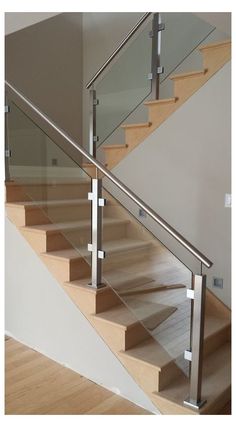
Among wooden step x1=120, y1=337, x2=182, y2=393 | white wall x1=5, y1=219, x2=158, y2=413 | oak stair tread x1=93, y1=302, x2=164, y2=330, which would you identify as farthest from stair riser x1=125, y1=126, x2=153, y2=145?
wooden step x1=120, y1=337, x2=182, y2=393

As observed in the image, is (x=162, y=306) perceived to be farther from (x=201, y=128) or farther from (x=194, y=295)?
(x=201, y=128)

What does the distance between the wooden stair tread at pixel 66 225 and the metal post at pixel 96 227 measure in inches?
2.2

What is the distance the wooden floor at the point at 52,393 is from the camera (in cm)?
259

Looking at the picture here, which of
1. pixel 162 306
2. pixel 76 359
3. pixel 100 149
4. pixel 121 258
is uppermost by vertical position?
pixel 100 149

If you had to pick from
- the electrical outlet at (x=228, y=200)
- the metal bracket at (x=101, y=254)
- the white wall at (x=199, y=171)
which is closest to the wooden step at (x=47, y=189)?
the metal bracket at (x=101, y=254)

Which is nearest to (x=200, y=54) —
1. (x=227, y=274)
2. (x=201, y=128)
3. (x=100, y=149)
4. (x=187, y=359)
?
(x=201, y=128)

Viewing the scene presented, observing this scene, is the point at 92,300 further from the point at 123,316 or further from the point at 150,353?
the point at 150,353

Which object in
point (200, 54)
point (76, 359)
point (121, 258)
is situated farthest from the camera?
point (200, 54)

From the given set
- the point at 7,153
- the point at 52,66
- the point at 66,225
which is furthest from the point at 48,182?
the point at 52,66

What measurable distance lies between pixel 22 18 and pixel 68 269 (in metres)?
1.75

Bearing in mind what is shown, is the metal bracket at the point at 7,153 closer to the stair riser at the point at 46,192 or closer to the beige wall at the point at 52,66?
the stair riser at the point at 46,192

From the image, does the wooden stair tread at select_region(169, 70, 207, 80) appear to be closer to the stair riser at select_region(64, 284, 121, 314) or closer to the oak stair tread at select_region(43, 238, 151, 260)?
the oak stair tread at select_region(43, 238, 151, 260)

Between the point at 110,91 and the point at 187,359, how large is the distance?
280 cm

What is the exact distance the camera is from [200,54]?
363 cm
